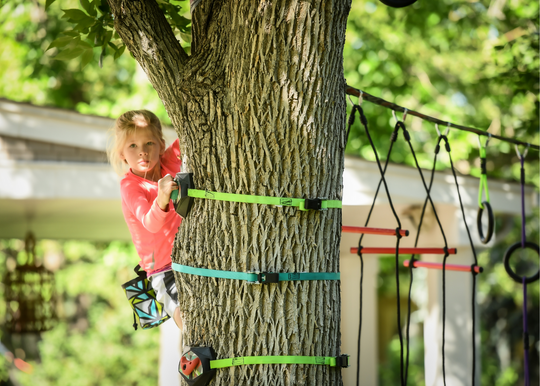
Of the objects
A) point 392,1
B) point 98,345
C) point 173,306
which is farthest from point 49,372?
point 392,1

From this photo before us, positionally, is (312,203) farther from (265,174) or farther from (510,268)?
(510,268)

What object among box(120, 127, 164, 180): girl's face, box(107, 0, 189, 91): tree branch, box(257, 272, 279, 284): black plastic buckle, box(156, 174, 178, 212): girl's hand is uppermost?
box(107, 0, 189, 91): tree branch

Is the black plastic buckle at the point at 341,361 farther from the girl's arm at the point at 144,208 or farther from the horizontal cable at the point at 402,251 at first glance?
the horizontal cable at the point at 402,251

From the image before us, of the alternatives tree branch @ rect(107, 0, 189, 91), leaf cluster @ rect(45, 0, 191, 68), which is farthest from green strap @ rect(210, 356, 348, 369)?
leaf cluster @ rect(45, 0, 191, 68)

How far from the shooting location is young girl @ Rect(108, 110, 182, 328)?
250cm

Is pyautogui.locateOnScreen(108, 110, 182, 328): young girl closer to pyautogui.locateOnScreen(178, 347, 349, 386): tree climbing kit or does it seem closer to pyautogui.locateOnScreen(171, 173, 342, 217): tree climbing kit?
pyautogui.locateOnScreen(171, 173, 342, 217): tree climbing kit

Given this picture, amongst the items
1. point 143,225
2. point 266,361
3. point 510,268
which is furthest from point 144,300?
point 510,268

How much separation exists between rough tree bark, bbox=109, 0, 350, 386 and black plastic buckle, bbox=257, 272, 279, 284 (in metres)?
0.04

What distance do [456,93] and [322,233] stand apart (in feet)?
36.2

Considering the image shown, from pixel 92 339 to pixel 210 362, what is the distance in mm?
17004

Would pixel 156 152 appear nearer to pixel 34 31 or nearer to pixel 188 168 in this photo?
pixel 188 168

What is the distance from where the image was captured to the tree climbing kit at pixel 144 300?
2.82 m

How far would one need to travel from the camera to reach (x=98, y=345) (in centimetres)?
1736

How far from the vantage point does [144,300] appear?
2830 mm
